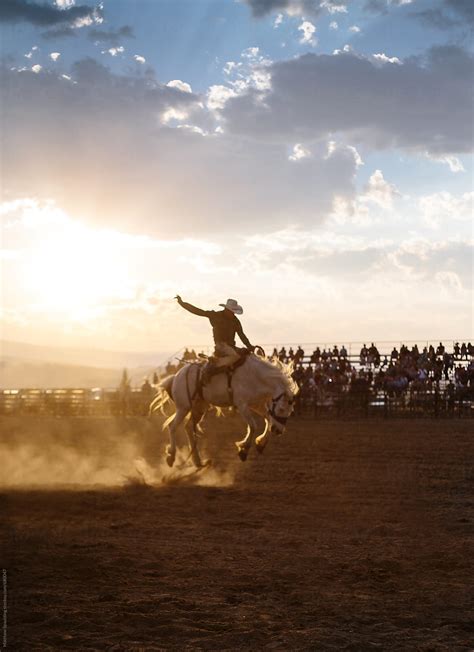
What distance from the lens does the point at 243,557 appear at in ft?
24.5

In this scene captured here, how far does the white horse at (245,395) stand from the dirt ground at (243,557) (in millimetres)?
801

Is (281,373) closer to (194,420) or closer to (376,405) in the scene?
(194,420)

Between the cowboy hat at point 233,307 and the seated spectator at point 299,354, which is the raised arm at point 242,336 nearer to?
the cowboy hat at point 233,307

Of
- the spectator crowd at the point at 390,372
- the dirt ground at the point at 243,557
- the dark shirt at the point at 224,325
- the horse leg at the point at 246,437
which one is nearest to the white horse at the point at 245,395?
the horse leg at the point at 246,437

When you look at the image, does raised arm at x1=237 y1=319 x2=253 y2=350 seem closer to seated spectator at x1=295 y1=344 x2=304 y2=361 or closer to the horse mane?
the horse mane

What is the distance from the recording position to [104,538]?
824 centimetres

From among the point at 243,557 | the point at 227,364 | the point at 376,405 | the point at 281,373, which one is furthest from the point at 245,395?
the point at 376,405

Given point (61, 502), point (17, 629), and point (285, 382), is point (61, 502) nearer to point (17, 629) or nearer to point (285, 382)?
point (285, 382)

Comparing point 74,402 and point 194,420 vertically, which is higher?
point 194,420

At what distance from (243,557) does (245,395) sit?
6014mm

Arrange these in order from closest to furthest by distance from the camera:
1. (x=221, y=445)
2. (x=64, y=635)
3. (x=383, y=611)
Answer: (x=64, y=635), (x=383, y=611), (x=221, y=445)

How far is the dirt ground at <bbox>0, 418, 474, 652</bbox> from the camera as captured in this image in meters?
5.27

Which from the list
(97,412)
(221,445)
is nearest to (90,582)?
(221,445)

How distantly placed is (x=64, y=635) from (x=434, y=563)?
3.64 meters
